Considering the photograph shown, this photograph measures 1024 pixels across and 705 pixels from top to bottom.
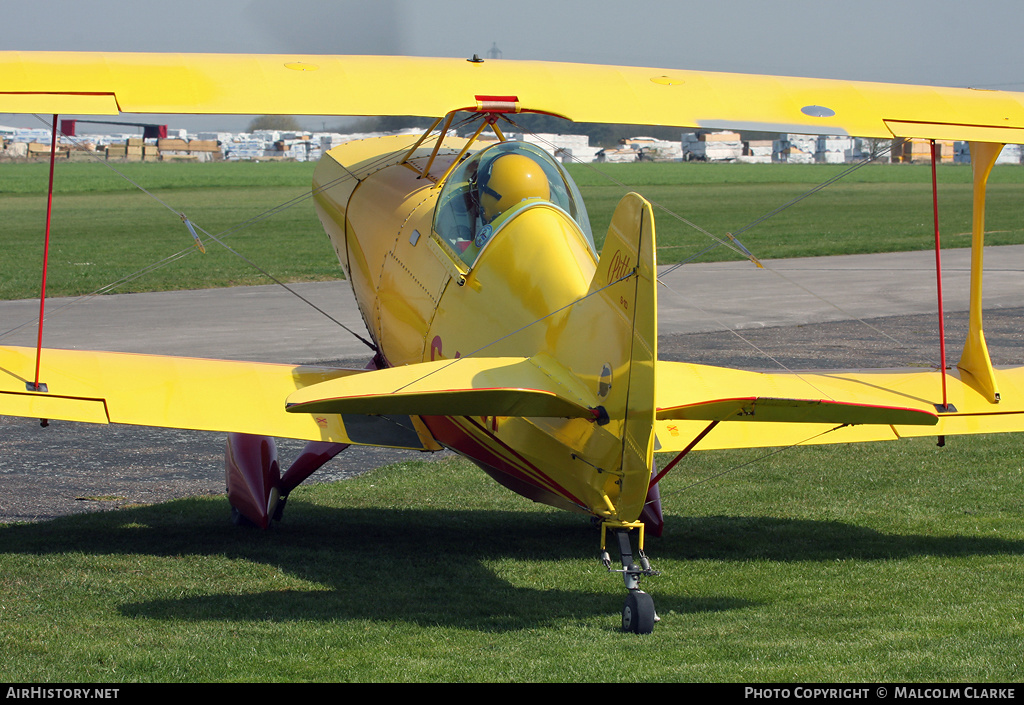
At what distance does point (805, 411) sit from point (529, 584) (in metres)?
2.53

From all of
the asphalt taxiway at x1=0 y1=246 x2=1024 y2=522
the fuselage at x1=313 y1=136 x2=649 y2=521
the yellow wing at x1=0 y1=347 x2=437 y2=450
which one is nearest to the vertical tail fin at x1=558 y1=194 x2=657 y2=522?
the fuselage at x1=313 y1=136 x2=649 y2=521

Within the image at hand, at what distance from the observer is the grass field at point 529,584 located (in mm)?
5688

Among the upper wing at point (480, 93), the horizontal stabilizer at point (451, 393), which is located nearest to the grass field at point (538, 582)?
the horizontal stabilizer at point (451, 393)

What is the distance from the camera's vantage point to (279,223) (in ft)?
148

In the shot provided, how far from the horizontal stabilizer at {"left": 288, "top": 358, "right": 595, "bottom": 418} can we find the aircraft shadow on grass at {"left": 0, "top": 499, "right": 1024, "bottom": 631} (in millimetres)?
1329

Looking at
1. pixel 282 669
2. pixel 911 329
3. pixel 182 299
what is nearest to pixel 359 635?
pixel 282 669

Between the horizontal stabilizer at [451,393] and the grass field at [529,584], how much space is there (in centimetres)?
122

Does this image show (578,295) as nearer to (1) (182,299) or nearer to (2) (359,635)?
(2) (359,635)

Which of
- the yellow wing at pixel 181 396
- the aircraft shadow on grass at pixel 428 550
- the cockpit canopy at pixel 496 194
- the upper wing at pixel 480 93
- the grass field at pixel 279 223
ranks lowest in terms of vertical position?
the grass field at pixel 279 223

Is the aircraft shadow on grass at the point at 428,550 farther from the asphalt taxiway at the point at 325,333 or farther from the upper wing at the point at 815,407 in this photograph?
the asphalt taxiway at the point at 325,333

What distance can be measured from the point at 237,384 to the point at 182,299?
50.5ft

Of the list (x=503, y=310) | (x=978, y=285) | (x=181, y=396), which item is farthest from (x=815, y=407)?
(x=181, y=396)

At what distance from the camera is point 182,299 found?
2330 centimetres

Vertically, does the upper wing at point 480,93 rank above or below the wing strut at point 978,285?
above
